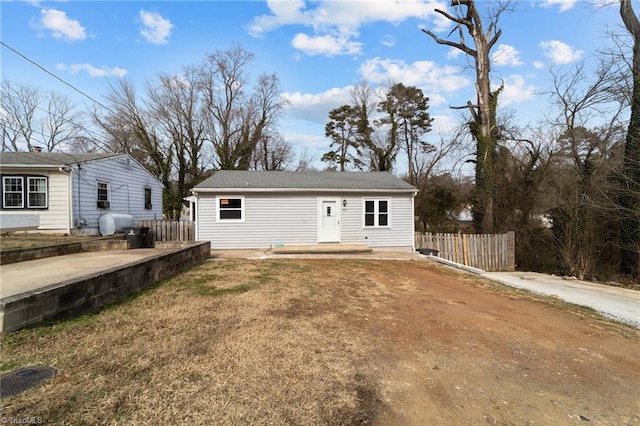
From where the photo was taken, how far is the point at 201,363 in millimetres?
2898

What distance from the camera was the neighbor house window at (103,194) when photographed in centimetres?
1449

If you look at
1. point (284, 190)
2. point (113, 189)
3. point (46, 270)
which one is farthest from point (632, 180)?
point (113, 189)

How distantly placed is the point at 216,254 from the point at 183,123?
1969cm

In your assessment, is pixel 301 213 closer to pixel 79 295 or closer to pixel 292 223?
pixel 292 223

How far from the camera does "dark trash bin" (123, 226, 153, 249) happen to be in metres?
11.8

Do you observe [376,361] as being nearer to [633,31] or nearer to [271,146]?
[633,31]

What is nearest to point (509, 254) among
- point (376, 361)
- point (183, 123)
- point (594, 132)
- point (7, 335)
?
point (594, 132)

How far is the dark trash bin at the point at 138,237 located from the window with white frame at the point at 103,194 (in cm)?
292

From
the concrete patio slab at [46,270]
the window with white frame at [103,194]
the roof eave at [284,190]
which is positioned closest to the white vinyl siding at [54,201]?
the window with white frame at [103,194]

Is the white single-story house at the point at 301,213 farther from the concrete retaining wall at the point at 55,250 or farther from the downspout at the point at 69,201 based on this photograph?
the downspout at the point at 69,201

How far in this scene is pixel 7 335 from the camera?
10.6 feet

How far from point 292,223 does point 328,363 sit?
9.38 meters

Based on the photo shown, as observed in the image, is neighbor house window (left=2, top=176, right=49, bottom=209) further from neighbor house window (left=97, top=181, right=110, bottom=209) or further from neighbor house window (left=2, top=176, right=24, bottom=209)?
neighbor house window (left=97, top=181, right=110, bottom=209)

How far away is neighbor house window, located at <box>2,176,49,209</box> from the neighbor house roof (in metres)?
6.69
